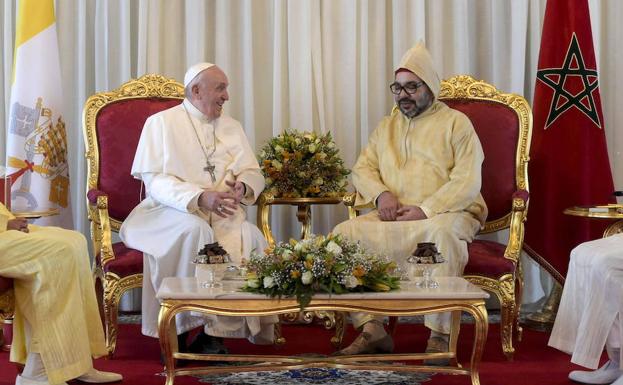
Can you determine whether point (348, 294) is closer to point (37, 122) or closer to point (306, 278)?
point (306, 278)

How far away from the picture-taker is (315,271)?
14.8 ft

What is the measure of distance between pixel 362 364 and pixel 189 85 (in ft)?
7.64

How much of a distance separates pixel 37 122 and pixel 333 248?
9.31 ft

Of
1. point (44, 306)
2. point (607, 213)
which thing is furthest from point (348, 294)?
point (607, 213)

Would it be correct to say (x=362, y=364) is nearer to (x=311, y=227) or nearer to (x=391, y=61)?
(x=311, y=227)

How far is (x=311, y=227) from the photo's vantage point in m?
7.18

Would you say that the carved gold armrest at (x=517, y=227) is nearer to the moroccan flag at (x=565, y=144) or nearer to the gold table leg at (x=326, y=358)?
the moroccan flag at (x=565, y=144)

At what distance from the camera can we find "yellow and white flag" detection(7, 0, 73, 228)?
6.58 metres

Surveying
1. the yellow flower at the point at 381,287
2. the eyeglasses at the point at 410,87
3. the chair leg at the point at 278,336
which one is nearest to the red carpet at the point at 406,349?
the chair leg at the point at 278,336

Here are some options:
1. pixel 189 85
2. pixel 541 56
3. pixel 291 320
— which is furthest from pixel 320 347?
pixel 541 56

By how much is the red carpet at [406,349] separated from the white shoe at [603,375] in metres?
0.11

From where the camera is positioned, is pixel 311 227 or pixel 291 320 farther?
pixel 311 227

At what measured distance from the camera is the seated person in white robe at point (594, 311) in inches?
183

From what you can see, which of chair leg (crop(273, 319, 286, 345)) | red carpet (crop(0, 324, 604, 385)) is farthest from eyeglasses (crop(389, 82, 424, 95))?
chair leg (crop(273, 319, 286, 345))
